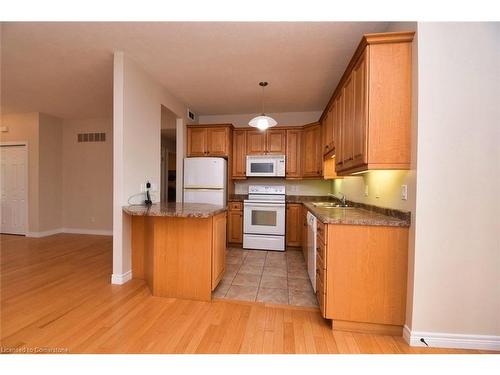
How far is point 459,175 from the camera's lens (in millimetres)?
1546

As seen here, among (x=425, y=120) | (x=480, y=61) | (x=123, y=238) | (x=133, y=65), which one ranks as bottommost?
(x=123, y=238)

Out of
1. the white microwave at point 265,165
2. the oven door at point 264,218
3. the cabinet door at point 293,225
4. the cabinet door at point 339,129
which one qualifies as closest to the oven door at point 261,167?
the white microwave at point 265,165

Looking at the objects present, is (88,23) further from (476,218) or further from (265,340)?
(476,218)

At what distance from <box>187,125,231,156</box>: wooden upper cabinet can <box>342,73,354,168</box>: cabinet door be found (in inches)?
94.3

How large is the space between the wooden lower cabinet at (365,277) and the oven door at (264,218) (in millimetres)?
2201

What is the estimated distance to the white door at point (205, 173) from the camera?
393 centimetres

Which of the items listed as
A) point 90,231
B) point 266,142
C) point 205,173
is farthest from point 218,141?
point 90,231

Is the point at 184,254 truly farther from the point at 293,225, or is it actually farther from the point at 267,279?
the point at 293,225

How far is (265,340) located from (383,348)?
84 centimetres

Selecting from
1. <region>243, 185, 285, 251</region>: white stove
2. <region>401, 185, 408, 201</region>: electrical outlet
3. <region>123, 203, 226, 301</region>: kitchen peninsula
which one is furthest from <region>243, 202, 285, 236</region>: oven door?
<region>401, 185, 408, 201</region>: electrical outlet

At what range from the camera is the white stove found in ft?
13.2

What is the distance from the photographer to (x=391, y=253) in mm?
1707

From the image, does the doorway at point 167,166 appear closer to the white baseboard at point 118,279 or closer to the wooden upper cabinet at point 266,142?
the wooden upper cabinet at point 266,142
